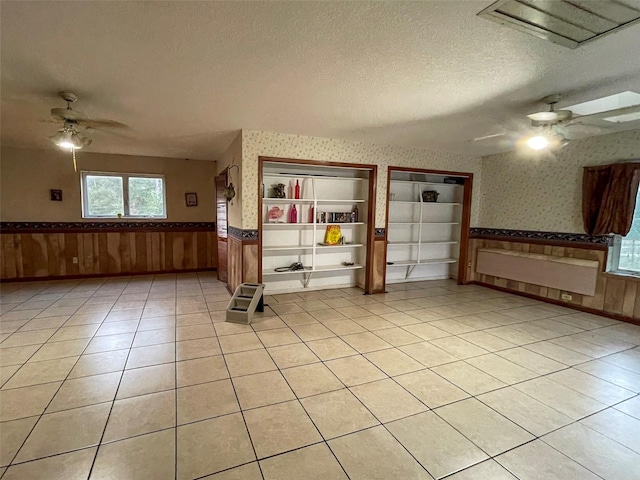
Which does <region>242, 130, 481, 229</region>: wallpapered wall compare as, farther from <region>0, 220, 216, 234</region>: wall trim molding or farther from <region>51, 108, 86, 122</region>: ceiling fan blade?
<region>0, 220, 216, 234</region>: wall trim molding

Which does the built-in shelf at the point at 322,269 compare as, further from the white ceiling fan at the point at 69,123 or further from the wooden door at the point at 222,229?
the white ceiling fan at the point at 69,123

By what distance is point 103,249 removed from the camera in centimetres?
600

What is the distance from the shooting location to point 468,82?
2.53m

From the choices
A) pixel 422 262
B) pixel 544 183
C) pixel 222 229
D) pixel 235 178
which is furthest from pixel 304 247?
pixel 544 183

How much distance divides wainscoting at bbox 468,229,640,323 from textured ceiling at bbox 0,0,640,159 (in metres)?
2.11

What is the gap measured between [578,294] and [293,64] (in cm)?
490

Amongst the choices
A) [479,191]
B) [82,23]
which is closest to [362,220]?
[479,191]

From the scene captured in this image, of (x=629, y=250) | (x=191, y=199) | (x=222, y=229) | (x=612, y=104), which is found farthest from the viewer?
(x=191, y=199)

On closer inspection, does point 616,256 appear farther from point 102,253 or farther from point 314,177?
point 102,253

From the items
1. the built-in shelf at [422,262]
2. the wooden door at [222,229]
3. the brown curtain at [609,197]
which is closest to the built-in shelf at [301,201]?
the wooden door at [222,229]

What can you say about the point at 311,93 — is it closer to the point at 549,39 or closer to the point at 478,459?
the point at 549,39

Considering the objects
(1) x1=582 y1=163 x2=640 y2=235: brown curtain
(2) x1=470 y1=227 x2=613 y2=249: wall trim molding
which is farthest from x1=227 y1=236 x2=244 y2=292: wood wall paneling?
(1) x1=582 y1=163 x2=640 y2=235: brown curtain

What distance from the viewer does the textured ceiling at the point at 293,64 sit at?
1710mm

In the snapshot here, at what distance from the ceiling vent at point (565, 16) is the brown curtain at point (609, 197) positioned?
3.04 m
